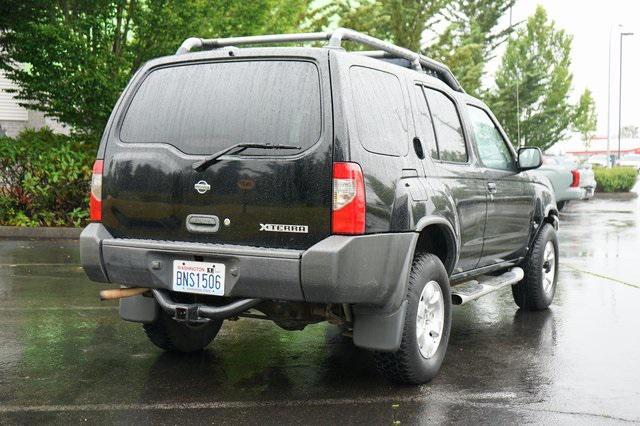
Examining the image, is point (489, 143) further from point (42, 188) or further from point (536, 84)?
point (536, 84)

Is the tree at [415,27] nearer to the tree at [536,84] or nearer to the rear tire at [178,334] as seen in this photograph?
the tree at [536,84]

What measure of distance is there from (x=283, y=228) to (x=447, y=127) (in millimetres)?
1912

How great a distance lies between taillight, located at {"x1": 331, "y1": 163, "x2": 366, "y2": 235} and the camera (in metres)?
4.29

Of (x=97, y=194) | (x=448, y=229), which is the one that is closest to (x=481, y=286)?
(x=448, y=229)

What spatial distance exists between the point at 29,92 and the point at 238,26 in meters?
4.05

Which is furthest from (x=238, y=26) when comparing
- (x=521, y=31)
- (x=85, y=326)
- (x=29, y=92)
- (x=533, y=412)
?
(x=521, y=31)

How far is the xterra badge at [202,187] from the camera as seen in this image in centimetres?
455

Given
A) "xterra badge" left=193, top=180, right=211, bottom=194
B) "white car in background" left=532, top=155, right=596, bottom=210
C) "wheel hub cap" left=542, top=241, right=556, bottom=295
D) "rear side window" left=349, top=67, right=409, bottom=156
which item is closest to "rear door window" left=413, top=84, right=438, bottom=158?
"rear side window" left=349, top=67, right=409, bottom=156

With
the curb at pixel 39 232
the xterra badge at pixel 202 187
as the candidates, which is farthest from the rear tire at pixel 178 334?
the curb at pixel 39 232

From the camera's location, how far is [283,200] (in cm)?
438

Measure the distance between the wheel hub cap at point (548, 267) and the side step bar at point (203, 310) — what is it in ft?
12.6

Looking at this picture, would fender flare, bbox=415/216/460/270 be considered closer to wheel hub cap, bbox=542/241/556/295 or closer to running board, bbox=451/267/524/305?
running board, bbox=451/267/524/305

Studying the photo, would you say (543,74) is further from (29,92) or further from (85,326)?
(85,326)

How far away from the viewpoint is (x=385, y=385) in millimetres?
5023
